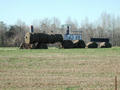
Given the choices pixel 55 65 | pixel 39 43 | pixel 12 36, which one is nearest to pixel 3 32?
pixel 12 36

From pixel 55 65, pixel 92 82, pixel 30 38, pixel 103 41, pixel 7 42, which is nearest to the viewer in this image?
pixel 92 82

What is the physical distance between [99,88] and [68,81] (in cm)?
219

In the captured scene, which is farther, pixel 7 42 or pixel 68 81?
pixel 7 42

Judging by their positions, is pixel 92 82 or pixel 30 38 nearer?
pixel 92 82

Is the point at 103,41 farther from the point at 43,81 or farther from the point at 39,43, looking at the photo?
the point at 43,81

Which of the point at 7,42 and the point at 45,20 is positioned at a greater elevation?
the point at 45,20

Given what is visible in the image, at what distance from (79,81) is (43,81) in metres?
1.83

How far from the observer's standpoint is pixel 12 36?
98750mm

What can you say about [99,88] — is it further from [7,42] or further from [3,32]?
[3,32]

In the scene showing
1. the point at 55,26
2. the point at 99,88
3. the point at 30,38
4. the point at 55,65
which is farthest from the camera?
the point at 55,26

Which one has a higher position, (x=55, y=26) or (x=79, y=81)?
(x=55, y=26)

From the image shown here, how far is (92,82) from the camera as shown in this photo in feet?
46.1

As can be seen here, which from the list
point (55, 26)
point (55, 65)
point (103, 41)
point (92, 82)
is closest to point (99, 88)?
point (92, 82)

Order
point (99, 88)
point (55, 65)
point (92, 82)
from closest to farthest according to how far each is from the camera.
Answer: point (99, 88) < point (92, 82) < point (55, 65)
